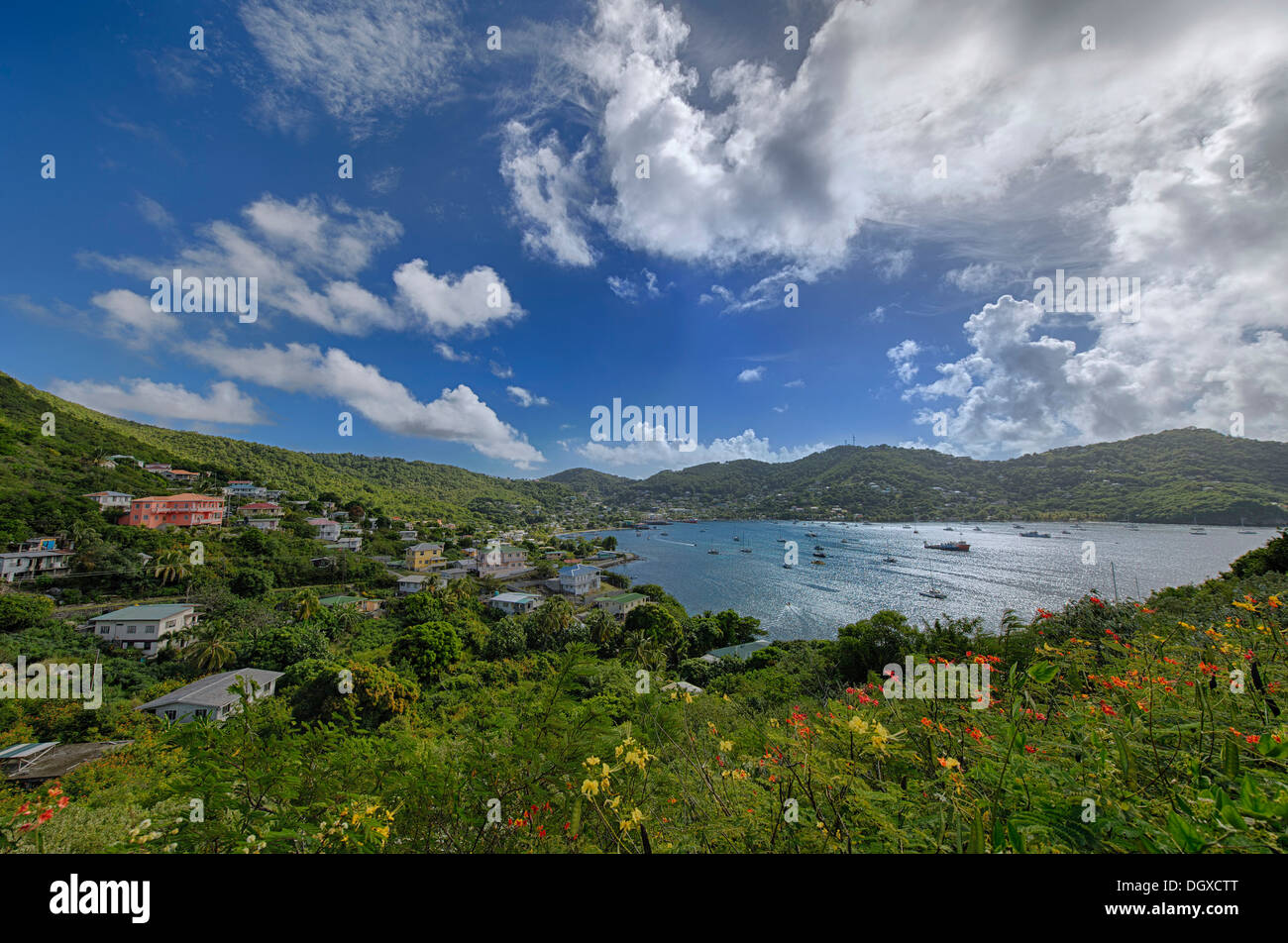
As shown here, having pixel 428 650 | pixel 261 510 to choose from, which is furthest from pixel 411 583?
pixel 261 510

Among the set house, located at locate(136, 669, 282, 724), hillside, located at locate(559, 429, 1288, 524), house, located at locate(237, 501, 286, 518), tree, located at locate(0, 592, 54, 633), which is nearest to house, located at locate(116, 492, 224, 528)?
house, located at locate(237, 501, 286, 518)

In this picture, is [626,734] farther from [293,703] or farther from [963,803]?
[293,703]

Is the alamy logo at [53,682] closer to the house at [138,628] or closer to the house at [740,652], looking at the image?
the house at [138,628]

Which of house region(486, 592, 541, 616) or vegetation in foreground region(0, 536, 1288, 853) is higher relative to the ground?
vegetation in foreground region(0, 536, 1288, 853)

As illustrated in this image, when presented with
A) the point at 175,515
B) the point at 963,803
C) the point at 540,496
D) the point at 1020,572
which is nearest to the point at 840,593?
the point at 1020,572

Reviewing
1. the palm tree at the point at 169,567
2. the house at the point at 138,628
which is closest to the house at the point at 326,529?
the palm tree at the point at 169,567

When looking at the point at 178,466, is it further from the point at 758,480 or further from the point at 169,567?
the point at 758,480

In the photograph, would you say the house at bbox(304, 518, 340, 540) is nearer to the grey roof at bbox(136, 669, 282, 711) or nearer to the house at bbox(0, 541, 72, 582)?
the house at bbox(0, 541, 72, 582)

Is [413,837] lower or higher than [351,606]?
higher
